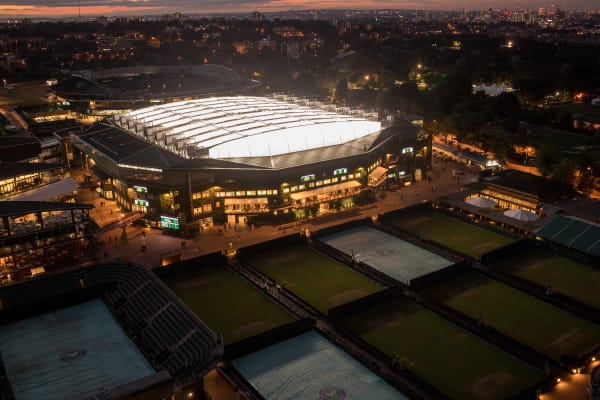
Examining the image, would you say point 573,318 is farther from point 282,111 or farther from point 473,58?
point 473,58

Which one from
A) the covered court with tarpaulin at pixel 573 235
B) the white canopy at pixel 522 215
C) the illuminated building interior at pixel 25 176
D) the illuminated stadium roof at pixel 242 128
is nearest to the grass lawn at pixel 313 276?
the illuminated stadium roof at pixel 242 128

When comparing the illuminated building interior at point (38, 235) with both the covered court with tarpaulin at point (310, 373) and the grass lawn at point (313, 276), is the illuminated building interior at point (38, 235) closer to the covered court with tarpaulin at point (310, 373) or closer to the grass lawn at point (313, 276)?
the grass lawn at point (313, 276)

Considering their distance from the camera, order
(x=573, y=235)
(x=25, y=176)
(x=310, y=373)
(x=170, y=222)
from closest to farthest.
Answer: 1. (x=310, y=373)
2. (x=573, y=235)
3. (x=170, y=222)
4. (x=25, y=176)

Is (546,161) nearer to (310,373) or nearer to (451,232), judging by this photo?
(451,232)

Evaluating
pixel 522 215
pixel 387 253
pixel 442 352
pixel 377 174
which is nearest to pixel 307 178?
pixel 377 174

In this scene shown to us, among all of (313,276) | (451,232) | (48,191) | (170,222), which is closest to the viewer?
(313,276)

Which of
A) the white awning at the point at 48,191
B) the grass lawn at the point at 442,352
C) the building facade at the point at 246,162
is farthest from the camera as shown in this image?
the building facade at the point at 246,162
